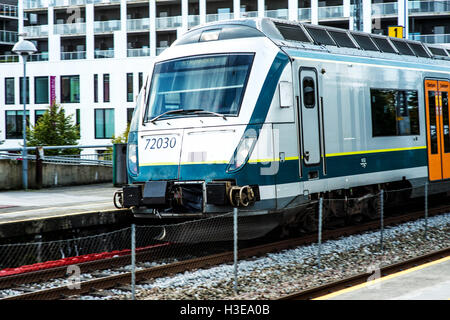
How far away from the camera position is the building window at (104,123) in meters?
54.4

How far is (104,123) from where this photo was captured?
54.7 m

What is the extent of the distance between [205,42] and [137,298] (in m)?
5.45

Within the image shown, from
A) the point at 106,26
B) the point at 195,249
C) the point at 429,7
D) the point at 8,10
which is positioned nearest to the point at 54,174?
the point at 195,249

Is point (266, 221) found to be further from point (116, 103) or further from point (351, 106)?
point (116, 103)

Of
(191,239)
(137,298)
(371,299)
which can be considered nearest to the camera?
(371,299)

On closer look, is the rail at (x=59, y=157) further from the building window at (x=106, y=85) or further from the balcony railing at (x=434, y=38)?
the balcony railing at (x=434, y=38)

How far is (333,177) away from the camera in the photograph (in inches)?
541

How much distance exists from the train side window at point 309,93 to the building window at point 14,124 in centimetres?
4761

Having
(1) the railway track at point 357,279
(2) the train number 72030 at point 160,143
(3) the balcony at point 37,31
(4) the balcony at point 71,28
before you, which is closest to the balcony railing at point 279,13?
(4) the balcony at point 71,28

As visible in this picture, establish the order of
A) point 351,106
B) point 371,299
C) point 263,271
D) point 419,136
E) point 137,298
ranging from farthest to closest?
point 419,136 → point 351,106 → point 263,271 → point 137,298 → point 371,299

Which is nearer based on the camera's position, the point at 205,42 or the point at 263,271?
the point at 263,271

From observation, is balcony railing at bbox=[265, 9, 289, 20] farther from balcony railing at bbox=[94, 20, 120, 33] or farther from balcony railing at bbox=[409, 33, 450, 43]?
balcony railing at bbox=[94, 20, 120, 33]
